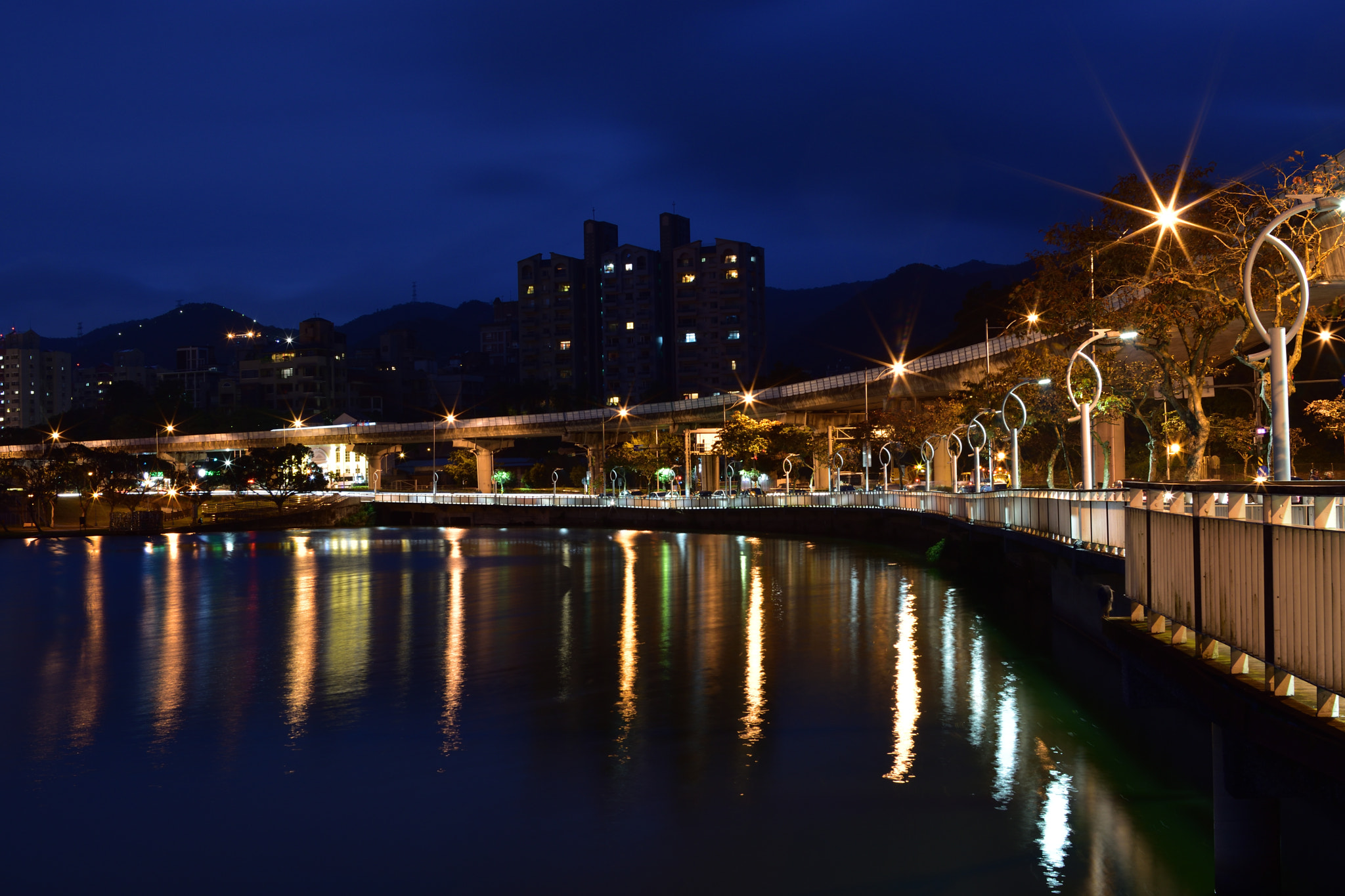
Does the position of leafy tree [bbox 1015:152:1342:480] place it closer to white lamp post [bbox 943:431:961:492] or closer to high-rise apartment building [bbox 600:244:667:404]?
white lamp post [bbox 943:431:961:492]

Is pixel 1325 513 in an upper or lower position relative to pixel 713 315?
lower

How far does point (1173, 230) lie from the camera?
28656 millimetres

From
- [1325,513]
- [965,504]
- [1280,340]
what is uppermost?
[1280,340]

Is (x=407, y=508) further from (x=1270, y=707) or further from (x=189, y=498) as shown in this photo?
(x=1270, y=707)

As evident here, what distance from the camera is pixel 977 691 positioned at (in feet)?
77.7

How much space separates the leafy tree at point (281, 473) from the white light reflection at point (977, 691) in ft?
306

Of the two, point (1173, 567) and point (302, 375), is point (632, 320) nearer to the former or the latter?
point (302, 375)

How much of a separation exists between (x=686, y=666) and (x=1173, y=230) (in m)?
16.0

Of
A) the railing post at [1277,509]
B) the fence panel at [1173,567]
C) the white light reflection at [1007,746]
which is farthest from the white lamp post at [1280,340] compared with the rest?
the railing post at [1277,509]

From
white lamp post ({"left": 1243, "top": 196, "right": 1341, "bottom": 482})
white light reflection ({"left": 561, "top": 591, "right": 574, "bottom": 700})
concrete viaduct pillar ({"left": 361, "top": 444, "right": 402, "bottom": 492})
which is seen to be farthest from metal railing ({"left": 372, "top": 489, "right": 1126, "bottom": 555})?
concrete viaduct pillar ({"left": 361, "top": 444, "right": 402, "bottom": 492})

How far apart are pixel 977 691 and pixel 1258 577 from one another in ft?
Result: 46.7

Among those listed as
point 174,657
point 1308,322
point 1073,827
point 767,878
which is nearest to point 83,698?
point 174,657

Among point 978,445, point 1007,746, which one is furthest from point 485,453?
point 1007,746

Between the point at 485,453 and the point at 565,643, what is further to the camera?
the point at 485,453
